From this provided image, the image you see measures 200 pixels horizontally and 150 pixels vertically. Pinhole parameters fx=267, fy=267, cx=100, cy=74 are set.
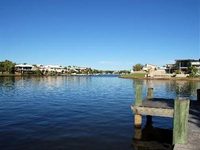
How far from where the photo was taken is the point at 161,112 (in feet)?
55.5

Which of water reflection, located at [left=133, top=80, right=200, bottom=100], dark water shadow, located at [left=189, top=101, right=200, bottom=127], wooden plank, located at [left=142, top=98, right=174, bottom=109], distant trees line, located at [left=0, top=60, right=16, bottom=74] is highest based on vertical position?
distant trees line, located at [left=0, top=60, right=16, bottom=74]

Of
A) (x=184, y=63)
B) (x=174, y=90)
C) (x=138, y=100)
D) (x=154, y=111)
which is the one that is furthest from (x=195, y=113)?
(x=184, y=63)

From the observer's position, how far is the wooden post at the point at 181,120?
12.2 m

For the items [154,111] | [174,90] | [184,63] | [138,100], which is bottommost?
[174,90]

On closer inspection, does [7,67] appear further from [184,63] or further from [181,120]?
[181,120]

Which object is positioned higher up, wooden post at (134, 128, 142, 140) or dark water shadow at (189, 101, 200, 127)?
dark water shadow at (189, 101, 200, 127)

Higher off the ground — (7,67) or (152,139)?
(7,67)

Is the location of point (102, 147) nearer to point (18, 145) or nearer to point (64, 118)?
point (18, 145)

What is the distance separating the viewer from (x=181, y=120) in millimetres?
12672

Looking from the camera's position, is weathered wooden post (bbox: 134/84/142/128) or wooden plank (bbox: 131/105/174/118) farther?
weathered wooden post (bbox: 134/84/142/128)

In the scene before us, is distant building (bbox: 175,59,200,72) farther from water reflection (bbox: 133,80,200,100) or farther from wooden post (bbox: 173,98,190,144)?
wooden post (bbox: 173,98,190,144)

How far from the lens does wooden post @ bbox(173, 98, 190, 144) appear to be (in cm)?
1223

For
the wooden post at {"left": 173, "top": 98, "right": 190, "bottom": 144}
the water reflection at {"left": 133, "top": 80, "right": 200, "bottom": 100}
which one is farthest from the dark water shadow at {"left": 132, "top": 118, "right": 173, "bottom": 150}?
the water reflection at {"left": 133, "top": 80, "right": 200, "bottom": 100}

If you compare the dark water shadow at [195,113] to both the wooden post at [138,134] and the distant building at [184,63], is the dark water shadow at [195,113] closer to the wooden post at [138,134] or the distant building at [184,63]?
the wooden post at [138,134]
